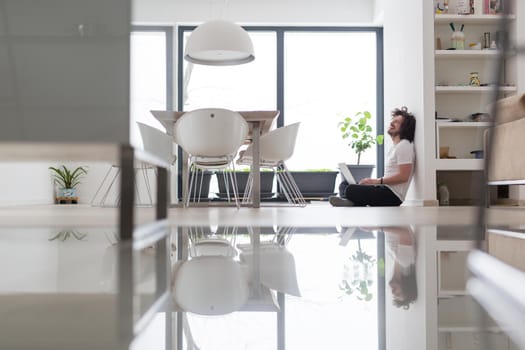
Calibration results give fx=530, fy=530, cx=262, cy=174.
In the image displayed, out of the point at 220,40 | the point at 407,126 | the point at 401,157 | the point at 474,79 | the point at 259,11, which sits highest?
the point at 259,11

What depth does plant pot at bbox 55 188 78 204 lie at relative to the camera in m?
5.95

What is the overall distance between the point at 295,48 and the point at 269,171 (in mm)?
1588

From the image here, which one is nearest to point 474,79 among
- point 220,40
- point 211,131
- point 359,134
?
point 359,134

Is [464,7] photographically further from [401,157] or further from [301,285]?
[301,285]

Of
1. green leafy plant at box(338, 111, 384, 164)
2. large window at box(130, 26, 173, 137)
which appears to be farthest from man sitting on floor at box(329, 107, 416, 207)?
large window at box(130, 26, 173, 137)

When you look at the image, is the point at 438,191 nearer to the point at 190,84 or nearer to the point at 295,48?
the point at 295,48

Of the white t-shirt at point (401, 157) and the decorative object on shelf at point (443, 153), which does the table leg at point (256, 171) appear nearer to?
the white t-shirt at point (401, 157)

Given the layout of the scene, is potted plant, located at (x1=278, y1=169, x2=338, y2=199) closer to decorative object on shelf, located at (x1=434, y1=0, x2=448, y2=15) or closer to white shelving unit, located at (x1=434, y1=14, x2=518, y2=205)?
white shelving unit, located at (x1=434, y1=14, x2=518, y2=205)

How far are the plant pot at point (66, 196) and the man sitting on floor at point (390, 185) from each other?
3181mm

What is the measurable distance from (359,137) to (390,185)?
7.03 feet

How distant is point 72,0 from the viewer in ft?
2.91

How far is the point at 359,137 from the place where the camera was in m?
6.20

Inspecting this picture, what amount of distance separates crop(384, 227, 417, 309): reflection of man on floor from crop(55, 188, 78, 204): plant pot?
5412mm

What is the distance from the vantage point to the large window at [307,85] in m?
6.48
